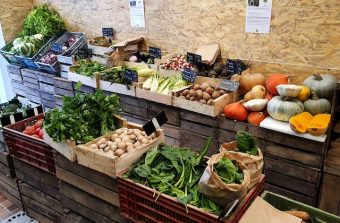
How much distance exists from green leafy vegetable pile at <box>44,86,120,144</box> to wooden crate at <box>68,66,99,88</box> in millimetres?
1569

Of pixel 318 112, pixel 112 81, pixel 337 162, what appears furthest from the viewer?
pixel 112 81

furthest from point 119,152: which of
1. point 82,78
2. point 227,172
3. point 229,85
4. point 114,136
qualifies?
point 82,78

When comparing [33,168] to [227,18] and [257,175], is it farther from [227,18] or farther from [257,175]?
[227,18]

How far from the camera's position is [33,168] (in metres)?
3.02

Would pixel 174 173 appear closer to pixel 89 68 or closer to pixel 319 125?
pixel 319 125

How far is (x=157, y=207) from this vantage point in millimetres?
2002

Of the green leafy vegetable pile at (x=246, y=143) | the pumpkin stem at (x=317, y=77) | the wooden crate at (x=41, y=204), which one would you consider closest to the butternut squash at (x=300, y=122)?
the pumpkin stem at (x=317, y=77)

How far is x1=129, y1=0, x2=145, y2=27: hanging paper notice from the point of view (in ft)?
15.1

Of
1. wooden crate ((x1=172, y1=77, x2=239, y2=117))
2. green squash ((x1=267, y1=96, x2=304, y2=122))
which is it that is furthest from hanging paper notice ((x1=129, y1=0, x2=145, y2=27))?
green squash ((x1=267, y1=96, x2=304, y2=122))

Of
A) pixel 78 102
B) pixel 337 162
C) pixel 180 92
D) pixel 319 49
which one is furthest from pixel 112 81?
pixel 337 162

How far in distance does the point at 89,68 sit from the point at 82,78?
175mm

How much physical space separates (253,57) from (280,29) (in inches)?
17.5

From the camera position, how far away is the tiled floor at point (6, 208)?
3355 mm

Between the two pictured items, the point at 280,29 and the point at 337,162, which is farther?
the point at 280,29
